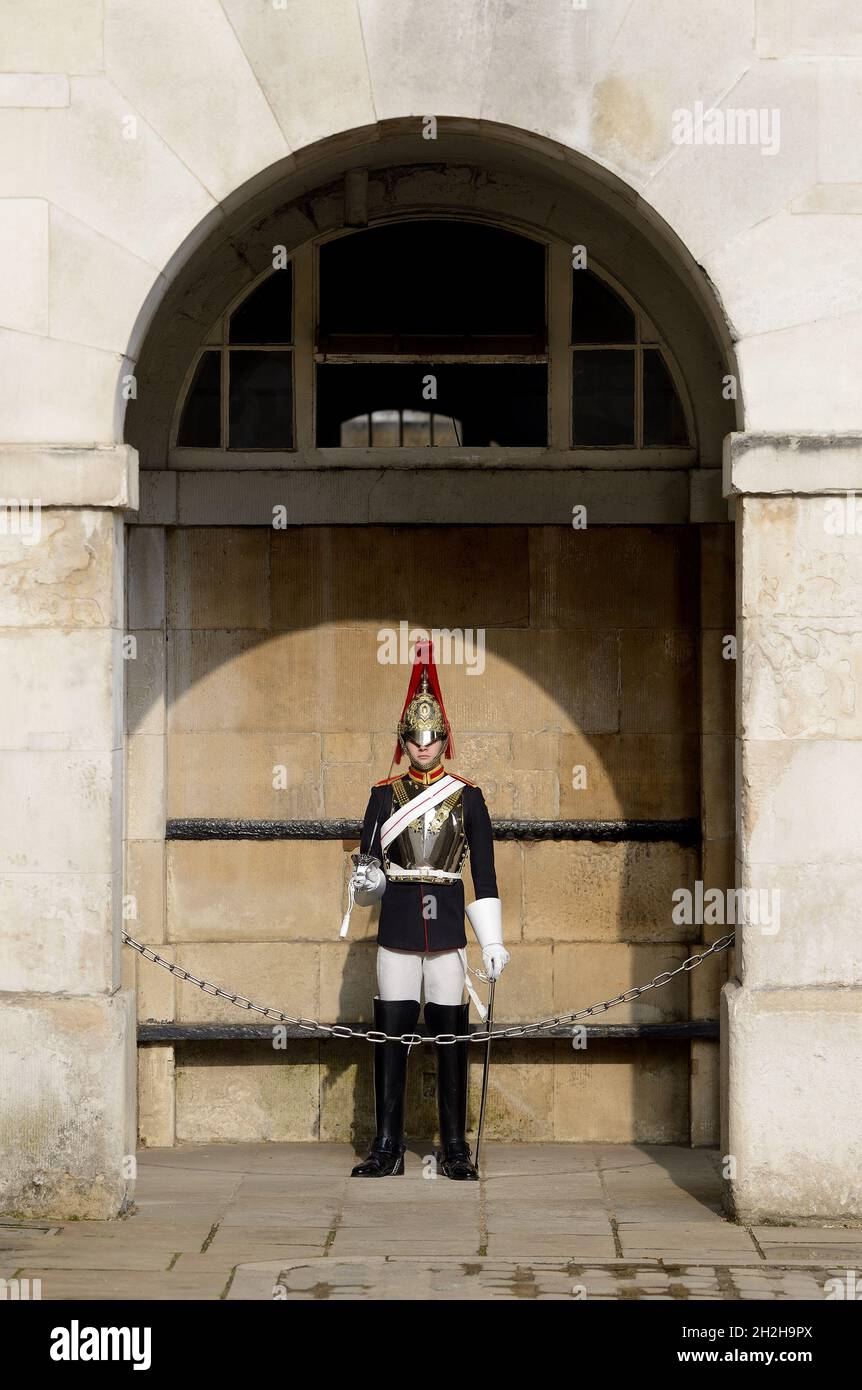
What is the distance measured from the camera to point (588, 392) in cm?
955

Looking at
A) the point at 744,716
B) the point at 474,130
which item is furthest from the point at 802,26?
the point at 744,716

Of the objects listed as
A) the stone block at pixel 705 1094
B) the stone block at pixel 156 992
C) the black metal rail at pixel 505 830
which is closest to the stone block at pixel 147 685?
the black metal rail at pixel 505 830

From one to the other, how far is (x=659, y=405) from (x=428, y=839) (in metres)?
2.75

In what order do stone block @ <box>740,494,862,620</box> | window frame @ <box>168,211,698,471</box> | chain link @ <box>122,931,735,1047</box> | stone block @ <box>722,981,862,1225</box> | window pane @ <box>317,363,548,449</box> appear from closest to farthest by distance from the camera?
stone block @ <box>722,981,862,1225</box> → stone block @ <box>740,494,862,620</box> → chain link @ <box>122,931,735,1047</box> → window frame @ <box>168,211,698,471</box> → window pane @ <box>317,363,548,449</box>

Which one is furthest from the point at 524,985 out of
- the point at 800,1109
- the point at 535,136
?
the point at 535,136

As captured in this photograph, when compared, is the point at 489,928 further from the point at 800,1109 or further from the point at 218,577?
the point at 218,577

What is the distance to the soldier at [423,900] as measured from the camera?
332 inches

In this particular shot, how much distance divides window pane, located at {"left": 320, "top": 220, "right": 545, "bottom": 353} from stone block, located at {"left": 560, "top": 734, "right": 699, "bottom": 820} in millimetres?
2131

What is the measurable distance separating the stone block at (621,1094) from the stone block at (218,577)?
281 cm

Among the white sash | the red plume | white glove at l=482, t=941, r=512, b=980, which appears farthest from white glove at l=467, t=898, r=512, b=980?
the red plume

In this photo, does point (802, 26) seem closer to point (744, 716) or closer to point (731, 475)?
point (731, 475)

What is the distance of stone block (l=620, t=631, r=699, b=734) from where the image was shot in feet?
31.0

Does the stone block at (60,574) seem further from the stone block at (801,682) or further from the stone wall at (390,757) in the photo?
the stone block at (801,682)

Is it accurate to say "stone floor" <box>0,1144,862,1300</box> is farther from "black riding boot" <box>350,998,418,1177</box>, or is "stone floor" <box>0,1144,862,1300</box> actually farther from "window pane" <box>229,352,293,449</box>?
"window pane" <box>229,352,293,449</box>
